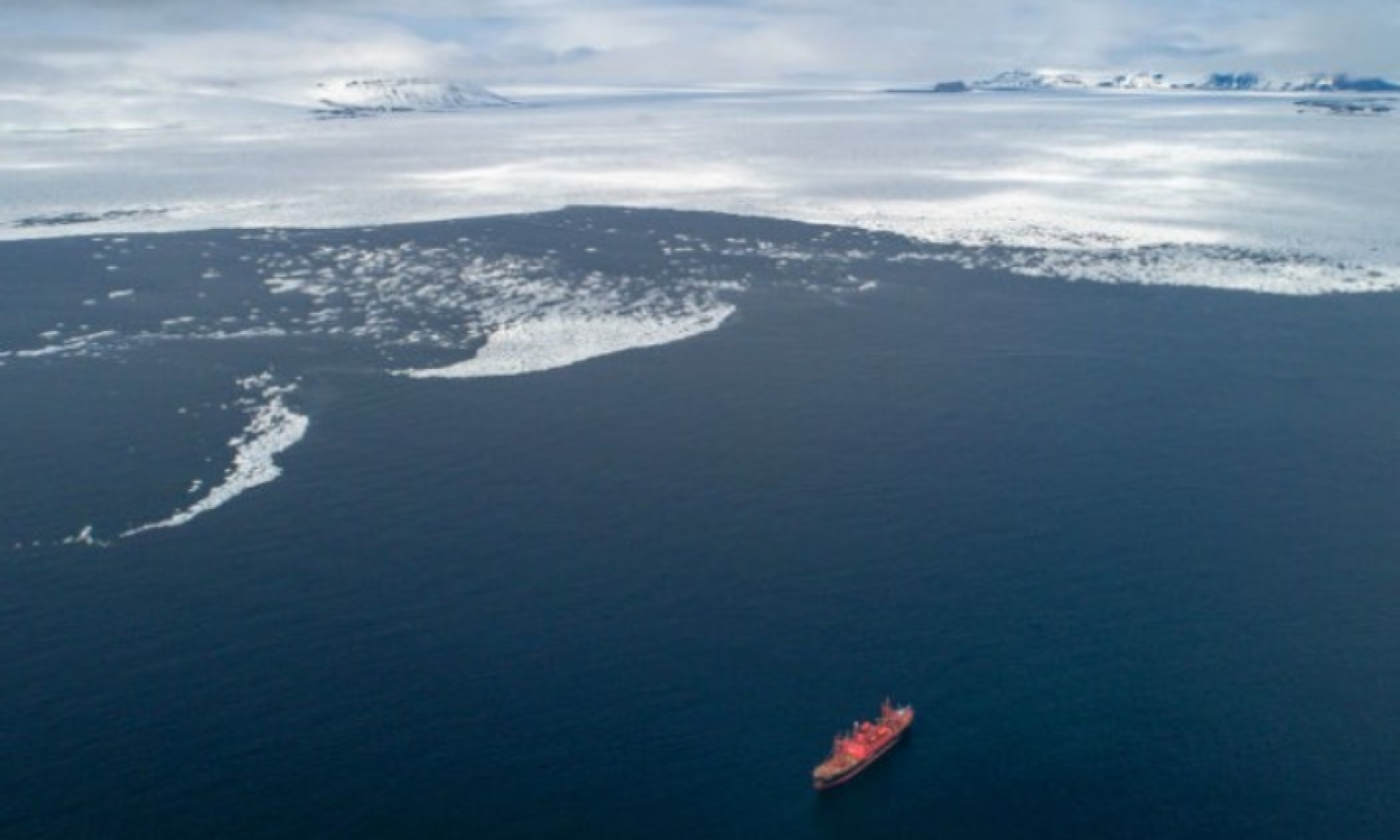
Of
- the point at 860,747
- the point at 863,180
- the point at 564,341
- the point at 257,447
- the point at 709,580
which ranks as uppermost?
the point at 863,180

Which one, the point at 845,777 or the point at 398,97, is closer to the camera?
the point at 845,777

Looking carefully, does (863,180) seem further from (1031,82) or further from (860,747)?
(1031,82)

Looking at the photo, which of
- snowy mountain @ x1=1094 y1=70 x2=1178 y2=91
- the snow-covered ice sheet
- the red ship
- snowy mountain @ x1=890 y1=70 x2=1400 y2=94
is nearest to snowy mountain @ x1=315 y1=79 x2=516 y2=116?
the snow-covered ice sheet

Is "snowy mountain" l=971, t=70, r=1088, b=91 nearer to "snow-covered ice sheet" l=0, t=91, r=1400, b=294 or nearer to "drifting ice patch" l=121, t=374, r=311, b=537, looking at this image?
"snow-covered ice sheet" l=0, t=91, r=1400, b=294

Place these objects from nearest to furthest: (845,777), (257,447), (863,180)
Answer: (845,777) → (257,447) → (863,180)

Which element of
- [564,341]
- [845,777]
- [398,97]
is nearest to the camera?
[845,777]

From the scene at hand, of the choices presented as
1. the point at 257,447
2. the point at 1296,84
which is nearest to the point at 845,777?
the point at 257,447
